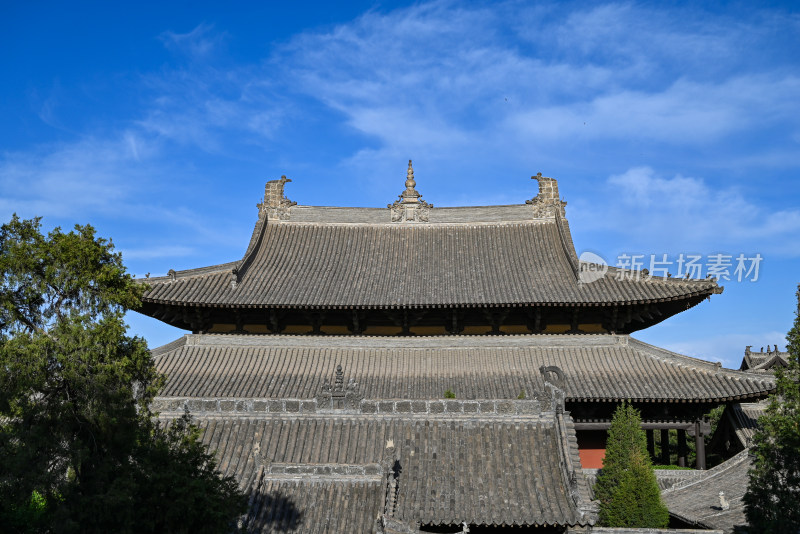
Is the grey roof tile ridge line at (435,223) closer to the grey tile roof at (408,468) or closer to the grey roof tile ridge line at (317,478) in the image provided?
the grey tile roof at (408,468)

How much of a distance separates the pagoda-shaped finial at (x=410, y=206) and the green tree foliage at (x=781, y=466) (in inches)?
611

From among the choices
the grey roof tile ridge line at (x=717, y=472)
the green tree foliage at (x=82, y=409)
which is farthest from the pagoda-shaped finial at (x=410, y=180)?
the green tree foliage at (x=82, y=409)

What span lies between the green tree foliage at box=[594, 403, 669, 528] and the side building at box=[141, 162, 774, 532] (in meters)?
2.13

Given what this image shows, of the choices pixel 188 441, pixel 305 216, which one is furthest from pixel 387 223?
pixel 188 441

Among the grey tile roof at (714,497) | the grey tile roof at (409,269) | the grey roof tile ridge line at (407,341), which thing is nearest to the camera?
the grey tile roof at (714,497)

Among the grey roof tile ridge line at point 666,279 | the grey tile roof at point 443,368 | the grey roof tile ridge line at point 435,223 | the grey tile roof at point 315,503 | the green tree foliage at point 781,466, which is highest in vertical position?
the grey roof tile ridge line at point 435,223

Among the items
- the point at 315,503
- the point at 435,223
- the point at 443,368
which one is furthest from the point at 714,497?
the point at 435,223

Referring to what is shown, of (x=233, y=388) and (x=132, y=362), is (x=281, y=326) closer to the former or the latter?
(x=233, y=388)

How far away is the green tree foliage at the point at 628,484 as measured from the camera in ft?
52.4

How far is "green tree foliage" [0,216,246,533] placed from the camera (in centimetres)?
909

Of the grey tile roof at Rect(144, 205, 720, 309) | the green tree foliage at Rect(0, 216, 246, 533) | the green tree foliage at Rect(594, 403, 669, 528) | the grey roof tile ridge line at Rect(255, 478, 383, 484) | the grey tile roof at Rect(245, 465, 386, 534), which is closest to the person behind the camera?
the green tree foliage at Rect(0, 216, 246, 533)

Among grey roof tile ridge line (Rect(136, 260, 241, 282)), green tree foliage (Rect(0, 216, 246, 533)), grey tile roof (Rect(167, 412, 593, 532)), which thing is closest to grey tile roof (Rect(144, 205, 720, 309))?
grey roof tile ridge line (Rect(136, 260, 241, 282))

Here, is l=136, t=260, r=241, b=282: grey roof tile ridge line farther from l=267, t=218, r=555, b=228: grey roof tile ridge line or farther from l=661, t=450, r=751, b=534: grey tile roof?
l=661, t=450, r=751, b=534: grey tile roof

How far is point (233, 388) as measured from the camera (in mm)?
20828
